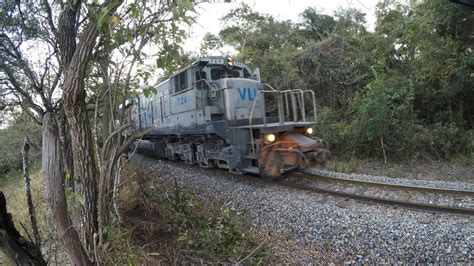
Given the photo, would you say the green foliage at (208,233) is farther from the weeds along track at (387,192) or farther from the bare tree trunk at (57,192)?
the weeds along track at (387,192)

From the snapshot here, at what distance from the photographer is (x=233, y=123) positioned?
7789 mm

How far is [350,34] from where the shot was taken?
49.3 feet

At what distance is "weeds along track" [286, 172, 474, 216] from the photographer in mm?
5141

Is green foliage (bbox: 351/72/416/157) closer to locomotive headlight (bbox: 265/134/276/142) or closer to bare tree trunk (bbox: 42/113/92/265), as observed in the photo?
locomotive headlight (bbox: 265/134/276/142)

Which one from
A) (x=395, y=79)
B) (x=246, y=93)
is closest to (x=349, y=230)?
(x=246, y=93)

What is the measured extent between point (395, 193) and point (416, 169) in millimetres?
3789

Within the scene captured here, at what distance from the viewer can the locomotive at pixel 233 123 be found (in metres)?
7.05

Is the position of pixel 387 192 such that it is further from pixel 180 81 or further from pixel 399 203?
pixel 180 81

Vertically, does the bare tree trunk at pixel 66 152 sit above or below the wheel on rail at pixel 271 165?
above

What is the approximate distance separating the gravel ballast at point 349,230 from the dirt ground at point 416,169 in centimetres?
182

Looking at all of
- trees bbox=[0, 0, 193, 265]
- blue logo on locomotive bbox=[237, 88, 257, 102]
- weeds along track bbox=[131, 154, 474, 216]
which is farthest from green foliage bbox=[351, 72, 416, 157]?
trees bbox=[0, 0, 193, 265]

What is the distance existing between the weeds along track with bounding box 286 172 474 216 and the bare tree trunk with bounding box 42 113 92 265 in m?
4.79

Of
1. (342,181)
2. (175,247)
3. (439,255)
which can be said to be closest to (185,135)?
(342,181)

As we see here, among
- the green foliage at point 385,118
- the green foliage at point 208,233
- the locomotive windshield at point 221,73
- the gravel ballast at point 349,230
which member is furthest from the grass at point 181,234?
the green foliage at point 385,118
